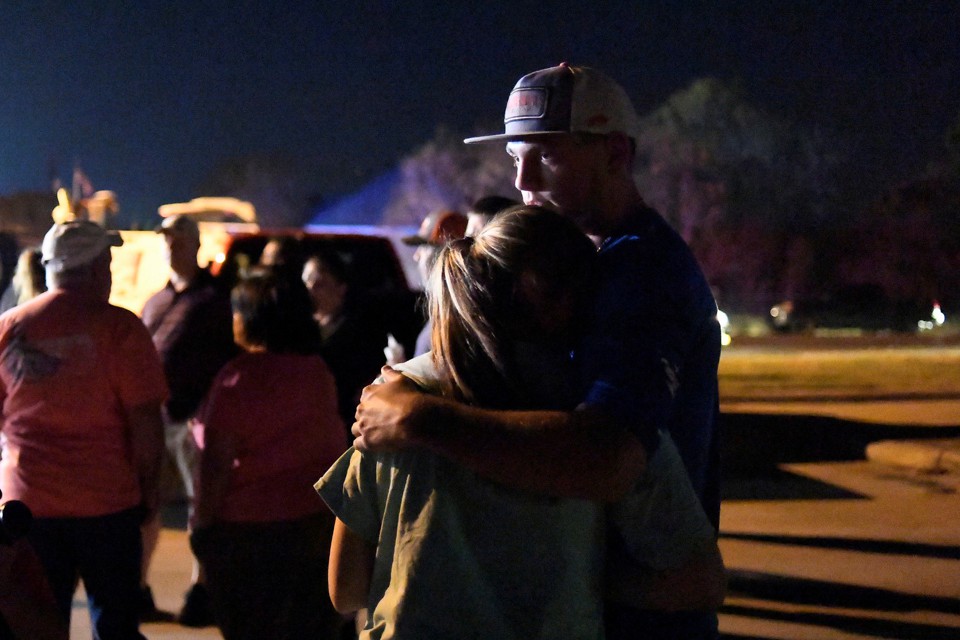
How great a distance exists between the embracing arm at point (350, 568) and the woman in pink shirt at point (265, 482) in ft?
6.48

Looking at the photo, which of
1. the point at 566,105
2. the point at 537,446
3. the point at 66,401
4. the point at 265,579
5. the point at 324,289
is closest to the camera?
the point at 537,446

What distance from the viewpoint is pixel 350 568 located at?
91.0 inches

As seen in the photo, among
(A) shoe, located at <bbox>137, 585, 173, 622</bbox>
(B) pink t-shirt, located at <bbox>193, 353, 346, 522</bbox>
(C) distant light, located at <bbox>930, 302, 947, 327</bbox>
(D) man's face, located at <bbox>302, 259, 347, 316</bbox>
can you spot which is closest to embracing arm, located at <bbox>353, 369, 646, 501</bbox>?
(B) pink t-shirt, located at <bbox>193, 353, 346, 522</bbox>

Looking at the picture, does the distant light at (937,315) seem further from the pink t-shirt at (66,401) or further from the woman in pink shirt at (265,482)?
the pink t-shirt at (66,401)

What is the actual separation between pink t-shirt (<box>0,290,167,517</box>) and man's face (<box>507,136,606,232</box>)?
2244mm

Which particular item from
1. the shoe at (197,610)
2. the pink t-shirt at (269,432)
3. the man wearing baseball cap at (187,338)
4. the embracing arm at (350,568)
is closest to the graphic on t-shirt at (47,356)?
the pink t-shirt at (269,432)

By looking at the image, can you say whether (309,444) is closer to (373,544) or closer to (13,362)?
(13,362)

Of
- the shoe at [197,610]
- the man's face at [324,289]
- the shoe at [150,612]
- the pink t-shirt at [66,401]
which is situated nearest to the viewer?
the pink t-shirt at [66,401]

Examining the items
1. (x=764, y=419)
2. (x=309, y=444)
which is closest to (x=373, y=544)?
(x=309, y=444)

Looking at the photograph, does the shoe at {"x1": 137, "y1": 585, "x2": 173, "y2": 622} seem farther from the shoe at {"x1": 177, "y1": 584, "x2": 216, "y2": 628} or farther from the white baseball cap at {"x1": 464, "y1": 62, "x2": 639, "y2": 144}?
the white baseball cap at {"x1": 464, "y1": 62, "x2": 639, "y2": 144}

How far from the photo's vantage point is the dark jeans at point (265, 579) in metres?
4.23

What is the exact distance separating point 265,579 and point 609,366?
99.3 inches

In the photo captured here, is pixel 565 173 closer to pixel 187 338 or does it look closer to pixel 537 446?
pixel 537 446

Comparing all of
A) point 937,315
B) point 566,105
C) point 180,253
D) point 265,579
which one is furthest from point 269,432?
point 937,315
